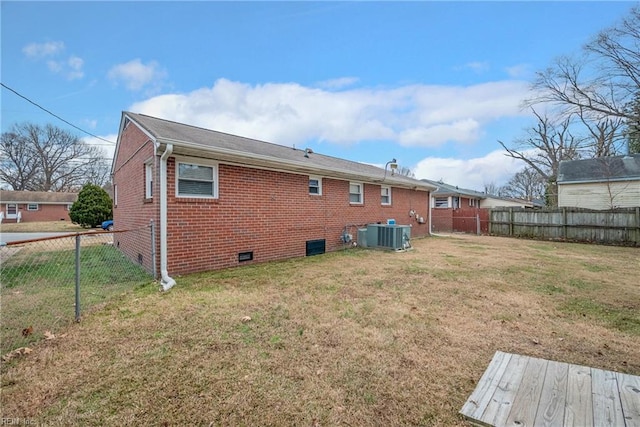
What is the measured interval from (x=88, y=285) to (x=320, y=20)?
9635 mm

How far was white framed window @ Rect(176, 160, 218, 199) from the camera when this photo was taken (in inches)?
248

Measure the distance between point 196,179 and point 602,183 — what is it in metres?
22.3

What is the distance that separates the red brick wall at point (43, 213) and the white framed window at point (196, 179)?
1565 inches

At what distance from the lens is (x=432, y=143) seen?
2244cm

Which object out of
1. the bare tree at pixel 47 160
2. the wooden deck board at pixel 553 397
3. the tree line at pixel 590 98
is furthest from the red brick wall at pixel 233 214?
the bare tree at pixel 47 160

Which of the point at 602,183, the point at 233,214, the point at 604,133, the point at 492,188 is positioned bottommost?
the point at 233,214

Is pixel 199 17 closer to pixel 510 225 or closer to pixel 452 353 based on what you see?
pixel 452 353

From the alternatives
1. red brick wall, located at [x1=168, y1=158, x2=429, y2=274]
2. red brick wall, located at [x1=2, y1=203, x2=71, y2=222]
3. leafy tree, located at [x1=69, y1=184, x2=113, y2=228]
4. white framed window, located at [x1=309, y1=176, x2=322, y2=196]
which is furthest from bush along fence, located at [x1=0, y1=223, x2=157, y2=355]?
red brick wall, located at [x1=2, y1=203, x2=71, y2=222]

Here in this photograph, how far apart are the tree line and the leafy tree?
28243mm

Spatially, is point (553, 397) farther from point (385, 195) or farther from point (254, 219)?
point (385, 195)

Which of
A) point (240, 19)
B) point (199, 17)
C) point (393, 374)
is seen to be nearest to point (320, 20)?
point (240, 19)

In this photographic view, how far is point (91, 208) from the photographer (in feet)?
63.7

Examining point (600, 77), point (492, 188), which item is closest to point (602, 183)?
point (600, 77)

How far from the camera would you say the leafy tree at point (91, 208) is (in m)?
19.5
